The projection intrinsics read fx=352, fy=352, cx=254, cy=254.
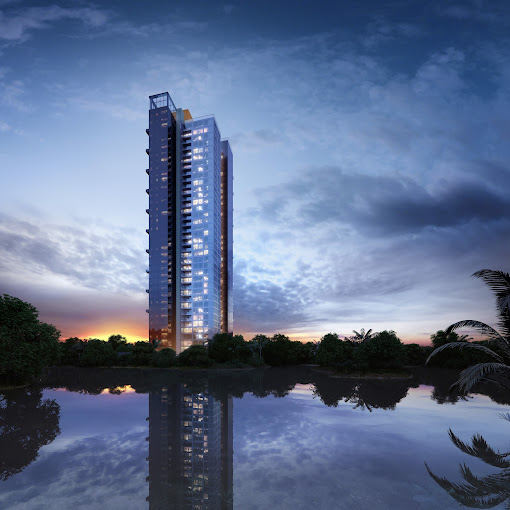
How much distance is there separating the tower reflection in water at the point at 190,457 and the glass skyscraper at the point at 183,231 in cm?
12990

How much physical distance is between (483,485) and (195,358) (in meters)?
89.4

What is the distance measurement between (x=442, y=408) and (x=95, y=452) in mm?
28010

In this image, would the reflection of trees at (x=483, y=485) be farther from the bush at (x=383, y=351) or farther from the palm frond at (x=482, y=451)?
the bush at (x=383, y=351)

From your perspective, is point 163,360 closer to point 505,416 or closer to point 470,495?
point 505,416

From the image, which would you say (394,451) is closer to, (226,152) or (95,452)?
(95,452)

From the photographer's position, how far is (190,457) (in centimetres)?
1678

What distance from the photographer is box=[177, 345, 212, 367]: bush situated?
9581 cm

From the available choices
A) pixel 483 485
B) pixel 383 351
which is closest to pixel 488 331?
pixel 483 485

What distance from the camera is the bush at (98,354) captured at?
10556cm

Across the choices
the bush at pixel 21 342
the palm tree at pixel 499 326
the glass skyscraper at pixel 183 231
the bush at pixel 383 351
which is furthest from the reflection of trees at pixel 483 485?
the glass skyscraper at pixel 183 231

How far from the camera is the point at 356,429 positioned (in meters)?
22.7

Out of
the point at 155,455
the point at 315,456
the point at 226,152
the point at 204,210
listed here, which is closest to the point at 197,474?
the point at 155,455

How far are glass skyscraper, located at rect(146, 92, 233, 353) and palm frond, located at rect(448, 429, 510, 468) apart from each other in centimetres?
14028

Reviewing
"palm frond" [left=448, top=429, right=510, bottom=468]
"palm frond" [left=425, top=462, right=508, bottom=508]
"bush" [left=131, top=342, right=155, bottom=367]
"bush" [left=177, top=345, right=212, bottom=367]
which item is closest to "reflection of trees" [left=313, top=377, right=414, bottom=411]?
"palm frond" [left=448, top=429, right=510, bottom=468]
